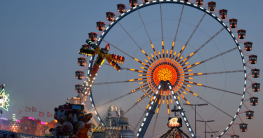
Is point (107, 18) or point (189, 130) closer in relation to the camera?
point (189, 130)

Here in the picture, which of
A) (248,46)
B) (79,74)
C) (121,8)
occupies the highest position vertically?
(121,8)

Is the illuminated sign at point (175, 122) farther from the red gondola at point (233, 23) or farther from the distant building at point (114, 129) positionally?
the red gondola at point (233, 23)

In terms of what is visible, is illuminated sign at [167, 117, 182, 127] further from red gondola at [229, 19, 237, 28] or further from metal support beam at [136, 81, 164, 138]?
red gondola at [229, 19, 237, 28]

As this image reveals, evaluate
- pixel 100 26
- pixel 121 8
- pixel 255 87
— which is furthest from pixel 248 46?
pixel 100 26

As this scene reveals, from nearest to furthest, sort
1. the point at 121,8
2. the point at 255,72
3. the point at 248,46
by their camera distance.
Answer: the point at 121,8, the point at 248,46, the point at 255,72

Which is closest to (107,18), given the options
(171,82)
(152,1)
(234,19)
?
(152,1)

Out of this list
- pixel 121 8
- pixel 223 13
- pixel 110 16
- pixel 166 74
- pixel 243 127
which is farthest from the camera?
pixel 243 127

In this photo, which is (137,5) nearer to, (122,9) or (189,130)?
(122,9)

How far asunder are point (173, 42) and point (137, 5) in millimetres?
7502

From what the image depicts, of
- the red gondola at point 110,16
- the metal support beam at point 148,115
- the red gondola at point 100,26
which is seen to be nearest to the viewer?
the metal support beam at point 148,115

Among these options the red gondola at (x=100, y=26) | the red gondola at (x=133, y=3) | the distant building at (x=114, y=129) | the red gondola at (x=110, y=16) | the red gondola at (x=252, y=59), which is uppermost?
the red gondola at (x=133, y=3)

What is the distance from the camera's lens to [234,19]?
58.1 m

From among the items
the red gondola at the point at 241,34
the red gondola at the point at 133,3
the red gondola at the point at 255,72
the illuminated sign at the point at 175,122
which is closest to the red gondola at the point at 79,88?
the red gondola at the point at 133,3

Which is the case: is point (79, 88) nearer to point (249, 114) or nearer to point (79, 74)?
point (79, 74)
